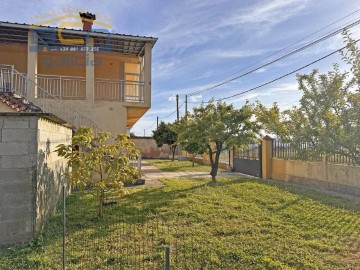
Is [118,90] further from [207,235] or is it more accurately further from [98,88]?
[207,235]

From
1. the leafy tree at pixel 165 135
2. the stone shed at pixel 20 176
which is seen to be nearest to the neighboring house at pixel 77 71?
the stone shed at pixel 20 176

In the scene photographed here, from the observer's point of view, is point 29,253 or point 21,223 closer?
point 29,253

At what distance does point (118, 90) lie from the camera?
12172 millimetres

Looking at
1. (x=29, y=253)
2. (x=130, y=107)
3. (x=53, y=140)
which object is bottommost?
(x=29, y=253)

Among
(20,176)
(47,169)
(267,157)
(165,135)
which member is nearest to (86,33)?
(47,169)

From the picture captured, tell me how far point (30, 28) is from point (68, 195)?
6581 millimetres

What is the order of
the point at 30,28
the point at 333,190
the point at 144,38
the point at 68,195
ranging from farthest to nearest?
1. the point at 144,38
2. the point at 30,28
3. the point at 333,190
4. the point at 68,195

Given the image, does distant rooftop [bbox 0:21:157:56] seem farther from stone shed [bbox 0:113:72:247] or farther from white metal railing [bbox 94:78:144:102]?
stone shed [bbox 0:113:72:247]

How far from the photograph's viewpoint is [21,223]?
185 inches

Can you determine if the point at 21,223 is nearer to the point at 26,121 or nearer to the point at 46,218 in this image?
the point at 46,218

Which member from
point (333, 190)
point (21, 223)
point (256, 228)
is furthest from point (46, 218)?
point (333, 190)

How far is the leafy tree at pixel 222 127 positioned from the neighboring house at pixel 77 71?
2518 millimetres

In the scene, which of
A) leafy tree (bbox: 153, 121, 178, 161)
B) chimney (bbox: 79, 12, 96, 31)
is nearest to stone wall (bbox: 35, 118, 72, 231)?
chimney (bbox: 79, 12, 96, 31)

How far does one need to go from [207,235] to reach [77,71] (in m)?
11.2
